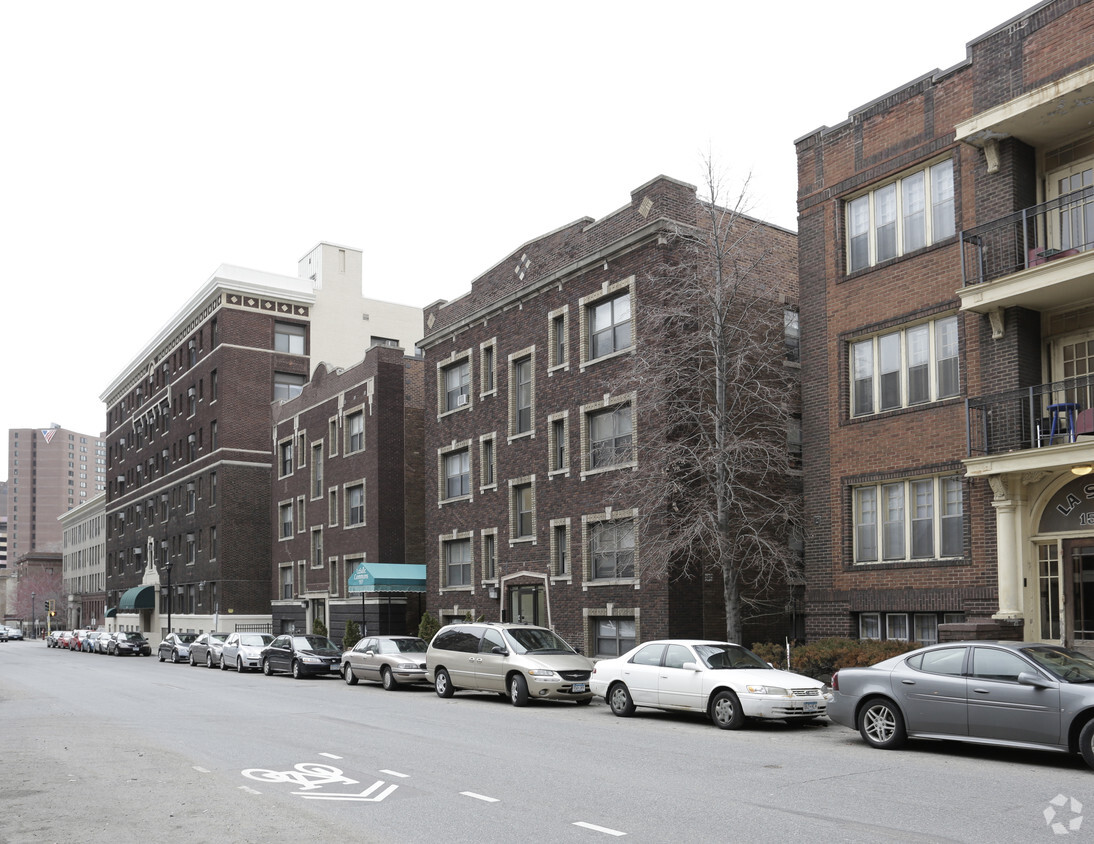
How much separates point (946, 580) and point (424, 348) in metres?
22.8

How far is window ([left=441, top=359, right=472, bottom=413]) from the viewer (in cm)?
3653

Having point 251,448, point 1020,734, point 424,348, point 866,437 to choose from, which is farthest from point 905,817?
point 251,448

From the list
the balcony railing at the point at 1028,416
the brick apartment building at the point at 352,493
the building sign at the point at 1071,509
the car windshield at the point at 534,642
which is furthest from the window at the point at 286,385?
the building sign at the point at 1071,509

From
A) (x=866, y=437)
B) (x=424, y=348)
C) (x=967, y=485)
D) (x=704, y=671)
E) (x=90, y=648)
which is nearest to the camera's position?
(x=704, y=671)

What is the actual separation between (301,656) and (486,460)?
8428 millimetres

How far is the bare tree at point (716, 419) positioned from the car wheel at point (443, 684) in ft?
17.6

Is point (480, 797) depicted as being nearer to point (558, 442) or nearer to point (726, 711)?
point (726, 711)

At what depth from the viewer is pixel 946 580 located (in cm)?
2014

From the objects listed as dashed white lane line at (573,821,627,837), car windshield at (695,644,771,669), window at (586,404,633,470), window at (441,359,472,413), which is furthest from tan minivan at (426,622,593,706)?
window at (441,359,472,413)

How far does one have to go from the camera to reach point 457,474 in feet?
121

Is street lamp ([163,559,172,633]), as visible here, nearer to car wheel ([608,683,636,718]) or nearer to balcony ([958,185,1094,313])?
car wheel ([608,683,636,718])

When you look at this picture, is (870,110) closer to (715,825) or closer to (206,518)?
(715,825)

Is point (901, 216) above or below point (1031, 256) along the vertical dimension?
above

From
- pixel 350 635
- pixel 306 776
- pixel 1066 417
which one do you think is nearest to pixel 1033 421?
pixel 1066 417
